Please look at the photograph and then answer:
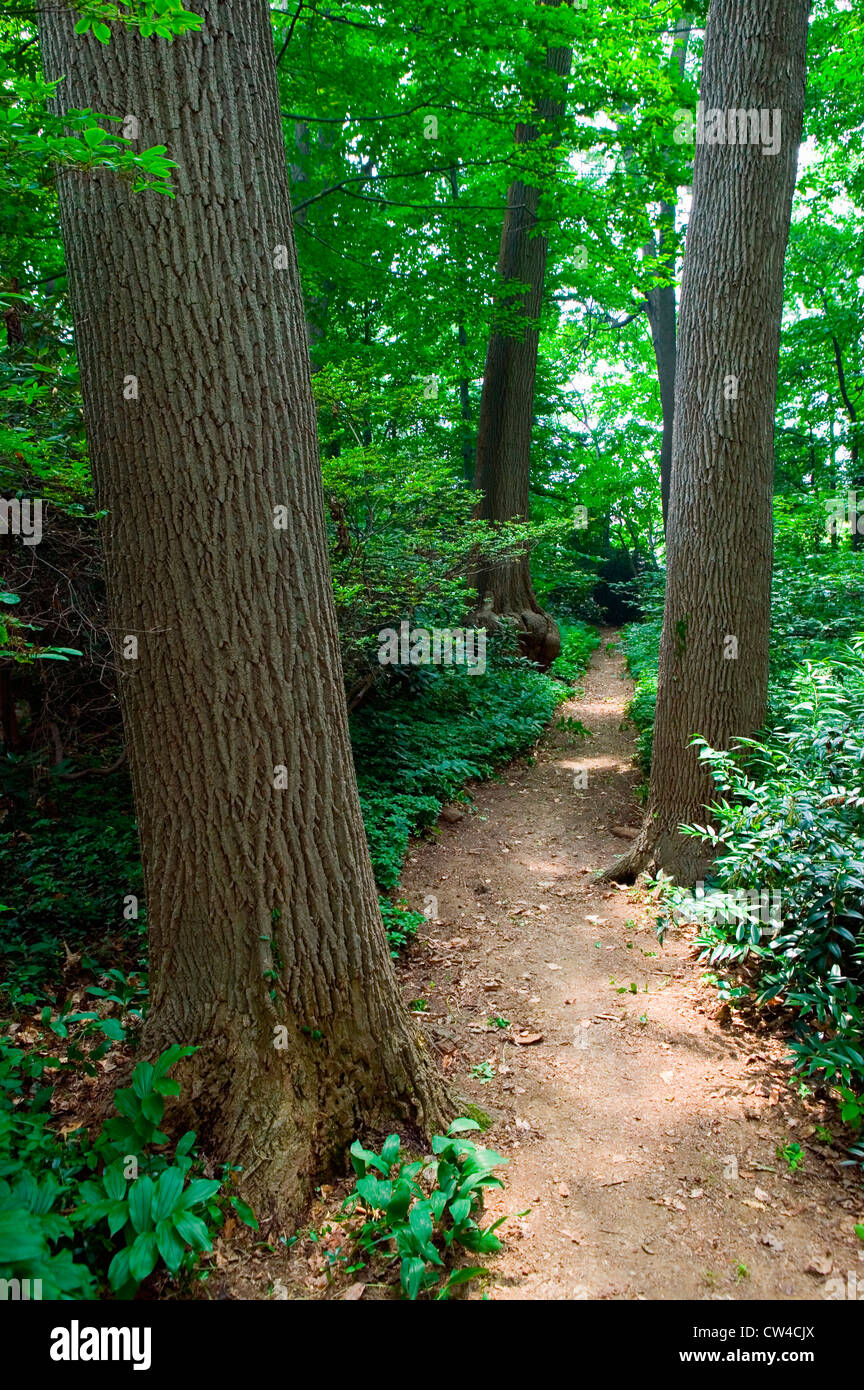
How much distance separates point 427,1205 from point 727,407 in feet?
16.0

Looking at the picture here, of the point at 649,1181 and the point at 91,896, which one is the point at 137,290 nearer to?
the point at 91,896

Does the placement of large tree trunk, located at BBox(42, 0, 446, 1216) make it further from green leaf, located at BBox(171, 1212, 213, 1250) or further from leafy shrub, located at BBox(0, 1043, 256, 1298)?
green leaf, located at BBox(171, 1212, 213, 1250)

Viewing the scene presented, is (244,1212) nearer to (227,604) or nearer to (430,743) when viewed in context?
(227,604)

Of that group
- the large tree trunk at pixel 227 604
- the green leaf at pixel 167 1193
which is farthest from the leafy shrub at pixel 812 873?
the green leaf at pixel 167 1193

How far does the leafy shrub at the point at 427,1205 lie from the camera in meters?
2.43

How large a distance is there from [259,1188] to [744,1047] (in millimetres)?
2397

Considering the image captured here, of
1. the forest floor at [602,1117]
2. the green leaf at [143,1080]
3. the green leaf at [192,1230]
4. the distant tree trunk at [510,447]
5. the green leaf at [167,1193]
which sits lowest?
the forest floor at [602,1117]

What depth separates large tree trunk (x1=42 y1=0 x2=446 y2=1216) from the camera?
2.58 metres

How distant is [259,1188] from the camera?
2.72 m

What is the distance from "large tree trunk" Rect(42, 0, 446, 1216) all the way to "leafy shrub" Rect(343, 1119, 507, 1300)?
240mm

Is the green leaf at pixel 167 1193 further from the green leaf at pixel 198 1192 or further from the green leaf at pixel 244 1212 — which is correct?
the green leaf at pixel 244 1212

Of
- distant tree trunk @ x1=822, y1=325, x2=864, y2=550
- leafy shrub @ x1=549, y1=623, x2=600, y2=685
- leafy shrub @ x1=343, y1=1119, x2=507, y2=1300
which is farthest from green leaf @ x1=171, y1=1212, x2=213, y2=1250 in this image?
distant tree trunk @ x1=822, y1=325, x2=864, y2=550

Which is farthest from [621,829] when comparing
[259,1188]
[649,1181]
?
[259,1188]

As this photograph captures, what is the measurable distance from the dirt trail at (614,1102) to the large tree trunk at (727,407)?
113 cm
